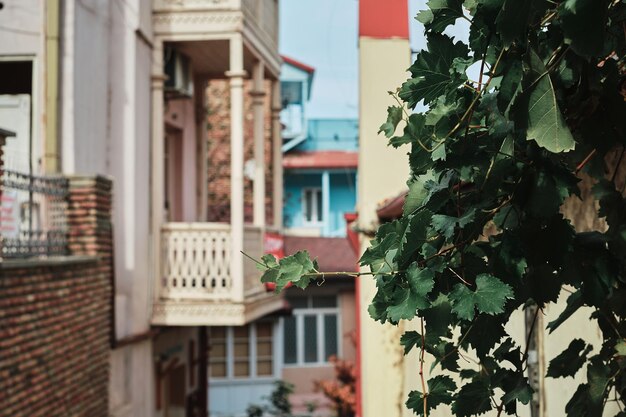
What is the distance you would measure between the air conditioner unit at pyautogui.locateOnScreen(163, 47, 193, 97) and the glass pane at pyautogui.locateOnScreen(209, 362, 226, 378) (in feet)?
48.1

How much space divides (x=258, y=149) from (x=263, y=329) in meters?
14.4

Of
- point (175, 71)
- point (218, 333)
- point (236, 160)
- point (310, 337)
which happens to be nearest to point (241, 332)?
point (218, 333)

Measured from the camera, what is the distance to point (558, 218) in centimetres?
220

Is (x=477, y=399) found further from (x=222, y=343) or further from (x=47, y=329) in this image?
(x=222, y=343)

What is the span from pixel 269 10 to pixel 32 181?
706 cm

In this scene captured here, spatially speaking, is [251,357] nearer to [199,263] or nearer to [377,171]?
[199,263]

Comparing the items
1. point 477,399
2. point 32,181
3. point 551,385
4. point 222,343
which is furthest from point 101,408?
point 222,343

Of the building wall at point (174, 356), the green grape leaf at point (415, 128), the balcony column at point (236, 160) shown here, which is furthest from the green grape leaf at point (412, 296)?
the building wall at point (174, 356)

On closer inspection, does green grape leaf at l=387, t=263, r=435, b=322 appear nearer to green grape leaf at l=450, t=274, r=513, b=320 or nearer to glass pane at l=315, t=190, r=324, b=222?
green grape leaf at l=450, t=274, r=513, b=320

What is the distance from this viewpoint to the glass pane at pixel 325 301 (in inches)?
1121

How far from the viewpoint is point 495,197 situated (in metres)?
2.30

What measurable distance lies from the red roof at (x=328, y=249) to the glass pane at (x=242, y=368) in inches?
179

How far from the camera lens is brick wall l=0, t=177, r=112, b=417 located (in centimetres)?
777

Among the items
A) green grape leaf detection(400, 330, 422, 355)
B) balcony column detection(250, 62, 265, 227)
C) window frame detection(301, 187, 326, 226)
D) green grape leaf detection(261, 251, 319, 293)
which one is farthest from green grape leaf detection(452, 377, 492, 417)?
window frame detection(301, 187, 326, 226)
